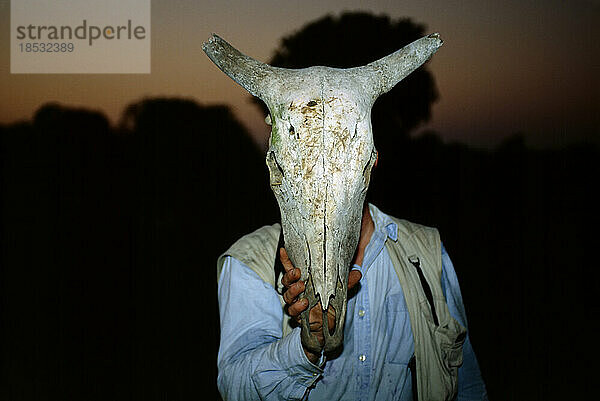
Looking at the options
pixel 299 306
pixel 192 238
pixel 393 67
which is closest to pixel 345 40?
pixel 393 67

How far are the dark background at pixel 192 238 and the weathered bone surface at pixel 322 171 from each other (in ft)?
2.88

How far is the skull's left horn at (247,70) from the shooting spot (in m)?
0.97

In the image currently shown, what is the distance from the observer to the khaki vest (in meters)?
1.25

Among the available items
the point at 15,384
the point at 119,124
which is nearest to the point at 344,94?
the point at 119,124

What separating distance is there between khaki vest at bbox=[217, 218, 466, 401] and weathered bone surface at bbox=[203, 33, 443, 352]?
345 millimetres

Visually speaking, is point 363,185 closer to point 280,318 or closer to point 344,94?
point 344,94

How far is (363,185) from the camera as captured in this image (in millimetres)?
921

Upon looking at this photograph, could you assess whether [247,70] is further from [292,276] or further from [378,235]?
[378,235]

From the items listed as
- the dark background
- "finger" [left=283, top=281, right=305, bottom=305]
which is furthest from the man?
the dark background

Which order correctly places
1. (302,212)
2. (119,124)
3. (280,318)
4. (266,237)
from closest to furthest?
1. (302,212)
2. (280,318)
3. (266,237)
4. (119,124)

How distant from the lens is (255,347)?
114 centimetres

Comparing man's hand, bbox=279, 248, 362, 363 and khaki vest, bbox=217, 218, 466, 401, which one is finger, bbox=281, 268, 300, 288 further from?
khaki vest, bbox=217, 218, 466, 401

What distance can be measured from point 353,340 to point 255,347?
0.25m

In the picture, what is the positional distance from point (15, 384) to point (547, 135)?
2.10 m
